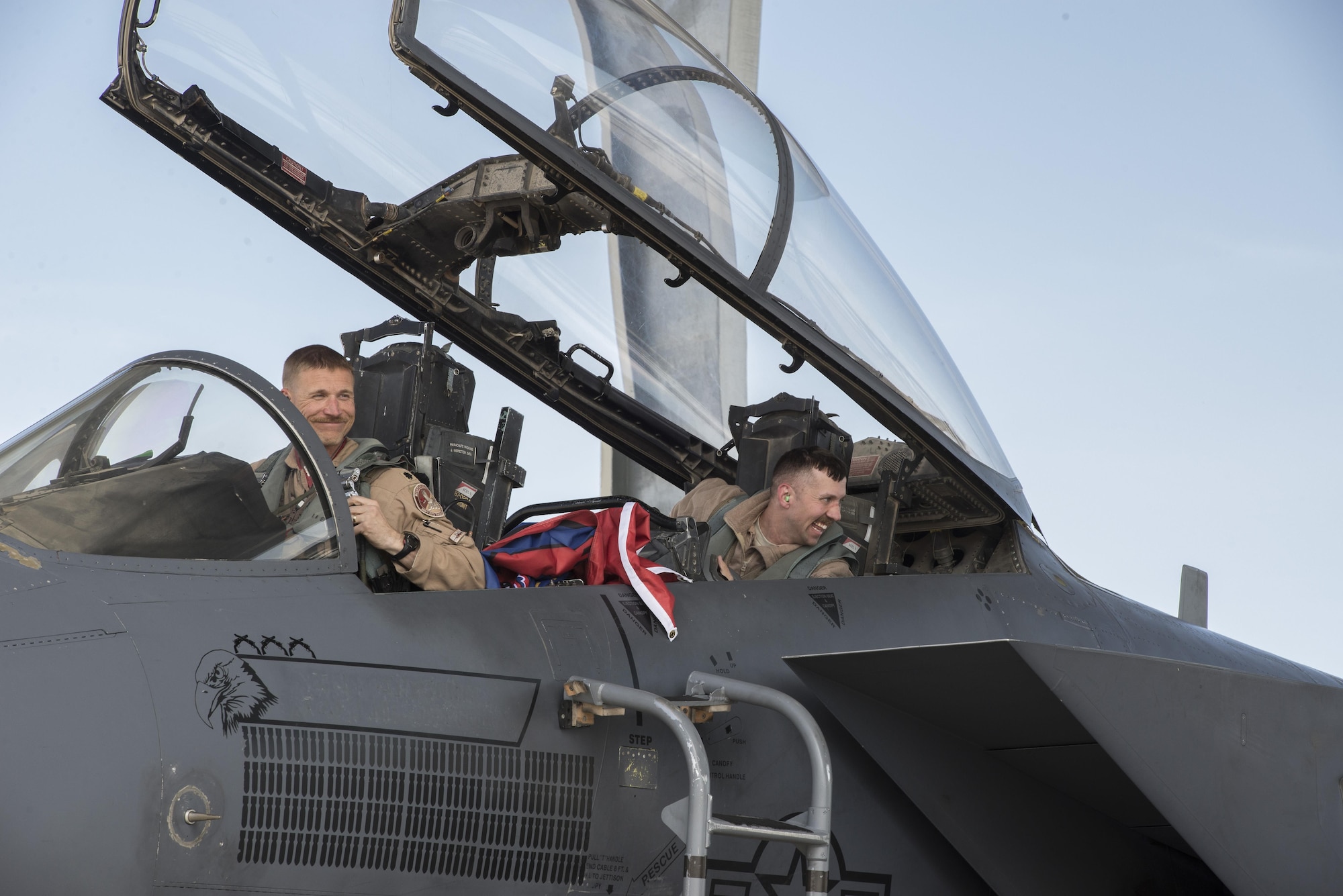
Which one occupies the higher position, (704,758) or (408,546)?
(408,546)

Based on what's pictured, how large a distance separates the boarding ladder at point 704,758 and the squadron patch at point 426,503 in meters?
0.69

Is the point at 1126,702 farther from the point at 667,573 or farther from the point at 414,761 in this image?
the point at 414,761

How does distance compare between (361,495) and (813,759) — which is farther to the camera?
(361,495)

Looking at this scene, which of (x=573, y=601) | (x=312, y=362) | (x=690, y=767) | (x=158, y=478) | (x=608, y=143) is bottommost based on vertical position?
(x=690, y=767)

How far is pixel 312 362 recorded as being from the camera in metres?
3.89

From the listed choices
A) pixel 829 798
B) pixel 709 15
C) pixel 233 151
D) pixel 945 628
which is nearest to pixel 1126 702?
pixel 945 628

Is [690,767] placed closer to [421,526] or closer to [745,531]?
[421,526]

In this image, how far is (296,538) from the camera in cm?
279

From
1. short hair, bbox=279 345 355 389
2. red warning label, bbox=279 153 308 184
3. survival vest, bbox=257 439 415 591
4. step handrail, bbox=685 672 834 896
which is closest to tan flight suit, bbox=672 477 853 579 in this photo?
step handrail, bbox=685 672 834 896

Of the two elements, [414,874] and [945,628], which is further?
[945,628]

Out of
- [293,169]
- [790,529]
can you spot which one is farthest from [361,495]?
[293,169]

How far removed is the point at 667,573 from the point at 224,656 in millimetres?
1385

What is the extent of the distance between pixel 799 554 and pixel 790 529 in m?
0.22

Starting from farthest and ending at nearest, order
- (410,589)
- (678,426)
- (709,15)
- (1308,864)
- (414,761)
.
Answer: (709,15) < (678,426) < (1308,864) < (410,589) < (414,761)
